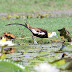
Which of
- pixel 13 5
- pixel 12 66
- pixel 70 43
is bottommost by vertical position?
pixel 12 66

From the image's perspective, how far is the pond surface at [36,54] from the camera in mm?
1627

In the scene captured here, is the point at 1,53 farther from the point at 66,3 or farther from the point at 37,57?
the point at 66,3

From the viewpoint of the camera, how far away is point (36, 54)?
1810 millimetres

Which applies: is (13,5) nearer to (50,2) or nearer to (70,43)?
(50,2)

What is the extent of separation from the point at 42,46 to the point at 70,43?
29 centimetres

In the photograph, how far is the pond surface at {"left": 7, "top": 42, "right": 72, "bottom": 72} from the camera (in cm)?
163

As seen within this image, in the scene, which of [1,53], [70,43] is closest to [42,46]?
[70,43]

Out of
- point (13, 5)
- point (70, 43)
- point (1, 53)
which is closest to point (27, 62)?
point (1, 53)

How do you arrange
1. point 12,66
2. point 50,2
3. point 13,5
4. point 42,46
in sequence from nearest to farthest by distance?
point 12,66 → point 42,46 → point 13,5 → point 50,2

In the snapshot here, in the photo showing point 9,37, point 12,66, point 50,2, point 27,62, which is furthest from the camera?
point 50,2

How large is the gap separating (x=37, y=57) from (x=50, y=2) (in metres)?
7.08

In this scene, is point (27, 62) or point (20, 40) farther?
point (20, 40)

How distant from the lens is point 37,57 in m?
1.72

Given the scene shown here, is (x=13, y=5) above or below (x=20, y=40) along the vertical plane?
above
